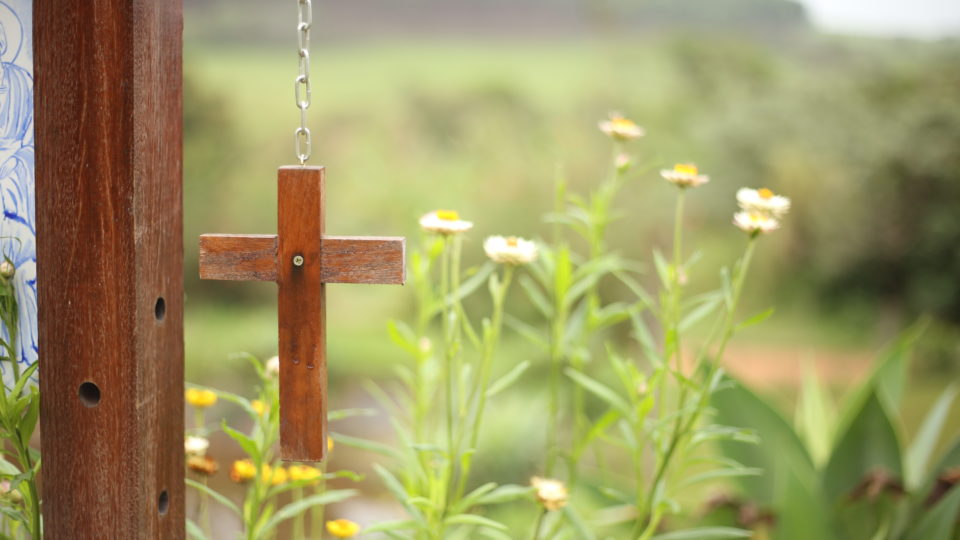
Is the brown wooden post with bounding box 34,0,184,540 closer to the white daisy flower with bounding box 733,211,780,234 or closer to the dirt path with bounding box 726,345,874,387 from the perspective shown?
the white daisy flower with bounding box 733,211,780,234

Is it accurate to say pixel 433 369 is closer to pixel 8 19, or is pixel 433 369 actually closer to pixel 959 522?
pixel 8 19

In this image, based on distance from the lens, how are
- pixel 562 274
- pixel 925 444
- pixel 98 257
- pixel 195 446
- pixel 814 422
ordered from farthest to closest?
pixel 814 422 < pixel 925 444 < pixel 562 274 < pixel 195 446 < pixel 98 257

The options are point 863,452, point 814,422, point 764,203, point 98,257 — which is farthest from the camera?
point 814,422

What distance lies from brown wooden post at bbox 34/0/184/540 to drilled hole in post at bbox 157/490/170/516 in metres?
0.02

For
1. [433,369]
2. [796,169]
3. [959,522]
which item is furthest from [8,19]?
[796,169]

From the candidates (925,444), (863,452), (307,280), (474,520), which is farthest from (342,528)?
(925,444)

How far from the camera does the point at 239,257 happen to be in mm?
868

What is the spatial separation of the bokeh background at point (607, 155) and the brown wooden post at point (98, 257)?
6.97 feet

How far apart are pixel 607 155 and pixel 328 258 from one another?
12.5 feet

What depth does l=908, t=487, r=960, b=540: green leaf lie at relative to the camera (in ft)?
3.91

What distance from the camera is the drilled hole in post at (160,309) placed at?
88cm

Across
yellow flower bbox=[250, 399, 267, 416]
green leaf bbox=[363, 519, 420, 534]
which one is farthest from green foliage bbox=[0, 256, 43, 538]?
green leaf bbox=[363, 519, 420, 534]

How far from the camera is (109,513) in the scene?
84 centimetres

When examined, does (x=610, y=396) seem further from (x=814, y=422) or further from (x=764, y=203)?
(x=814, y=422)
